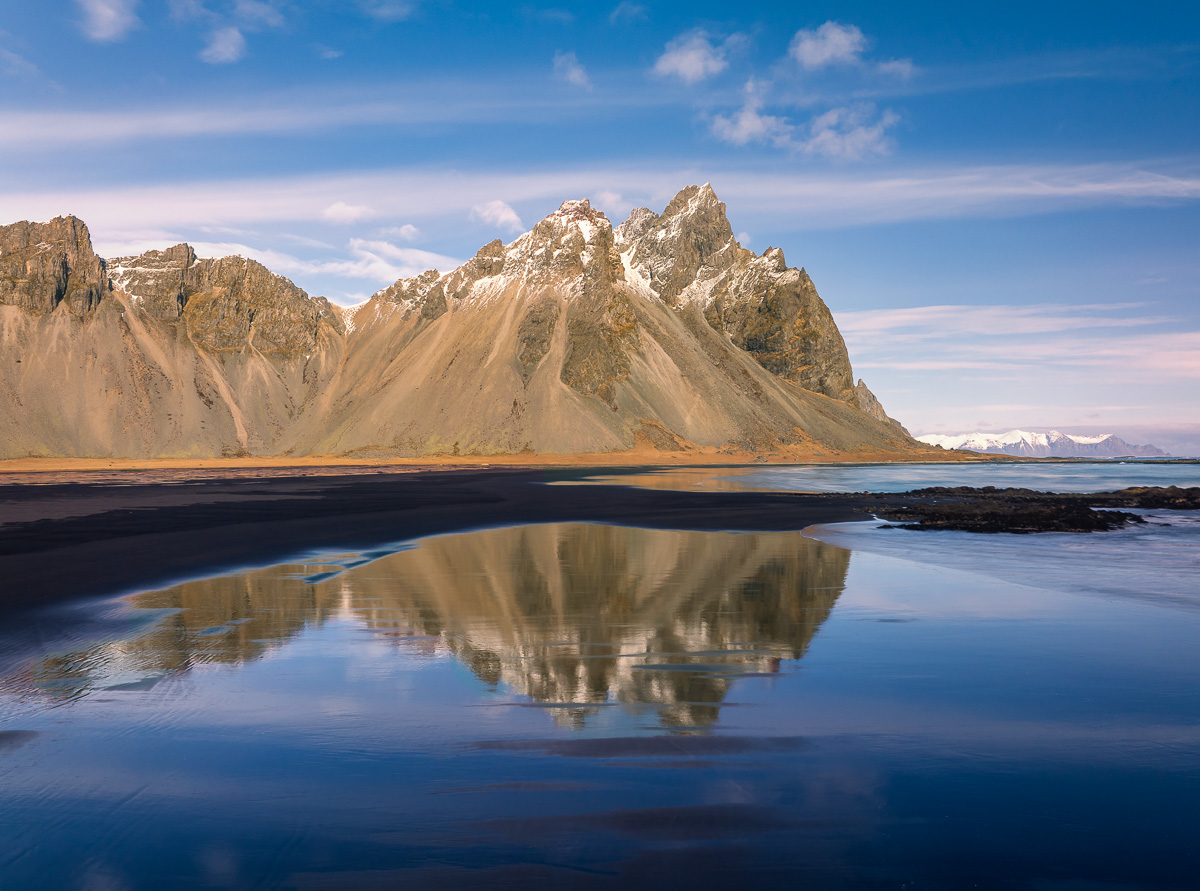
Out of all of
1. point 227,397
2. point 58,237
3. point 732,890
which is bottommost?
point 732,890

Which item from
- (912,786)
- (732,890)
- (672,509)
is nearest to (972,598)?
(912,786)

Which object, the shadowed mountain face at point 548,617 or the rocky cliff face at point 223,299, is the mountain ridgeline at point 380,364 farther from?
the shadowed mountain face at point 548,617

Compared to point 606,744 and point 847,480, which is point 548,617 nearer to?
point 606,744

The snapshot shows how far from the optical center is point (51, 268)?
483ft

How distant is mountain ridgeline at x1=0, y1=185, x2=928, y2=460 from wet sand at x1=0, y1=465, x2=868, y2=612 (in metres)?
84.1

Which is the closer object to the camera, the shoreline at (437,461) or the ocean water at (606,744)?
the ocean water at (606,744)

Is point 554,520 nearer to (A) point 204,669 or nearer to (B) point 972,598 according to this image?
(B) point 972,598

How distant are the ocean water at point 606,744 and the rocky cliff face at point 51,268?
16418 centimetres

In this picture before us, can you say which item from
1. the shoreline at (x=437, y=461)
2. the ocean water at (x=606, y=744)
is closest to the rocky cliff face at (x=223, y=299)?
the shoreline at (x=437, y=461)

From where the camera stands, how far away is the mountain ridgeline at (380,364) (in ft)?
455

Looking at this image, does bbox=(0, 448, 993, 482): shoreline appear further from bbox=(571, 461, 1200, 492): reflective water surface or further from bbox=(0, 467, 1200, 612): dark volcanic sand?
bbox=(0, 467, 1200, 612): dark volcanic sand

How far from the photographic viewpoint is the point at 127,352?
14862 centimetres

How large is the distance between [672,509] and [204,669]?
3046cm

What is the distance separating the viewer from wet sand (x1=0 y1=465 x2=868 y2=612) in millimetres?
19719
